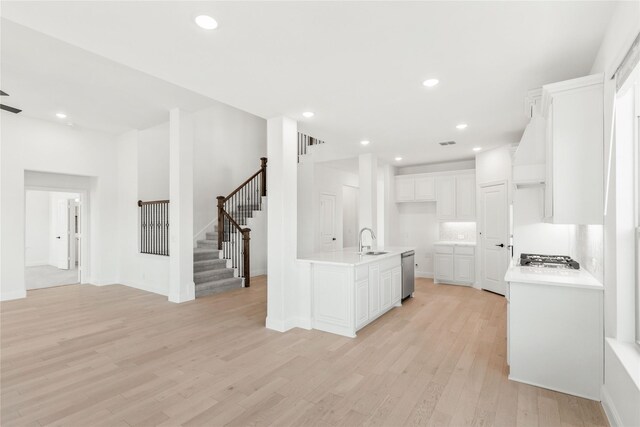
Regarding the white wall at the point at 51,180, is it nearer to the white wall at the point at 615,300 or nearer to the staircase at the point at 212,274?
the staircase at the point at 212,274

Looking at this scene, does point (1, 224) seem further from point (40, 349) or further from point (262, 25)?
point (262, 25)

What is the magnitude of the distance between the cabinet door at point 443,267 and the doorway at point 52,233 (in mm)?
8937

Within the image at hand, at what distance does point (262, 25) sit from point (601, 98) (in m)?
2.49

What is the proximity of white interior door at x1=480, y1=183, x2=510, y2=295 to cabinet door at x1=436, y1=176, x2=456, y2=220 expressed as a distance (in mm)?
758

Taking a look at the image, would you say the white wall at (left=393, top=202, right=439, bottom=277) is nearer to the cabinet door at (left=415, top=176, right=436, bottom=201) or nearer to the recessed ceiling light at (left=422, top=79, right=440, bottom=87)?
the cabinet door at (left=415, top=176, right=436, bottom=201)

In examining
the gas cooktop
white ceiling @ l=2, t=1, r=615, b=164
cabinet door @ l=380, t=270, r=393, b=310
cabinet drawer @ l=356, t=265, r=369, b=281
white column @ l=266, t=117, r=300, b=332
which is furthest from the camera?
cabinet door @ l=380, t=270, r=393, b=310

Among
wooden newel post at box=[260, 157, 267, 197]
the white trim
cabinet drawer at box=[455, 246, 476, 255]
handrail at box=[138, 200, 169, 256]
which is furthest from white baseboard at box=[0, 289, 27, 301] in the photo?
cabinet drawer at box=[455, 246, 476, 255]

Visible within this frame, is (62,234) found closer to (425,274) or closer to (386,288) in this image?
(386,288)

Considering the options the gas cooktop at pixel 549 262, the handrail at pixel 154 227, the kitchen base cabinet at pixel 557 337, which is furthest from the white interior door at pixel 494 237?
the handrail at pixel 154 227

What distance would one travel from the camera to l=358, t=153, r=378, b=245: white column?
6.26 meters

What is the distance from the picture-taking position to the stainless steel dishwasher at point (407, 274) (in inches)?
210

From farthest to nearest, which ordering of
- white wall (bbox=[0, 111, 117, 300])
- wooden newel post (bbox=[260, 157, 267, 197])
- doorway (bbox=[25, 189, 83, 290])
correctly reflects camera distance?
1. doorway (bbox=[25, 189, 83, 290])
2. wooden newel post (bbox=[260, 157, 267, 197])
3. white wall (bbox=[0, 111, 117, 300])

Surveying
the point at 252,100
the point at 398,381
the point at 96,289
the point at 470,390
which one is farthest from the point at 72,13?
the point at 96,289

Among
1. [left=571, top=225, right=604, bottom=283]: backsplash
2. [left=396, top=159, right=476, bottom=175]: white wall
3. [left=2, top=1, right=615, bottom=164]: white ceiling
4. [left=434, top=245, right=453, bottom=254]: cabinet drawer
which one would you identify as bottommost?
[left=434, top=245, right=453, bottom=254]: cabinet drawer
